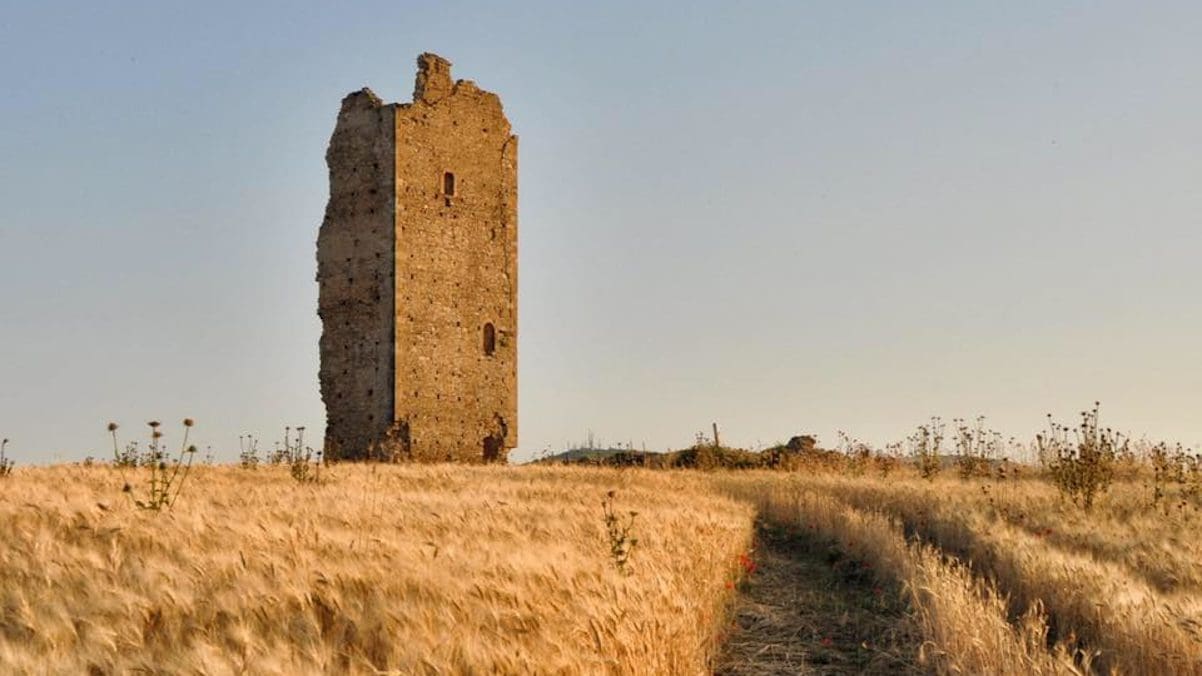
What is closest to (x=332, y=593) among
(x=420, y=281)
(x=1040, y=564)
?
(x=1040, y=564)

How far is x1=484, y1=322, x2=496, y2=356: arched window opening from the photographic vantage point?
95.4 ft

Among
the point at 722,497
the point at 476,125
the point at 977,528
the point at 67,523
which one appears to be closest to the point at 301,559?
the point at 67,523

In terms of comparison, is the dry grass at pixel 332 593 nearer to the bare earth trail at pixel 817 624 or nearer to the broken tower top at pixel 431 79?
the bare earth trail at pixel 817 624

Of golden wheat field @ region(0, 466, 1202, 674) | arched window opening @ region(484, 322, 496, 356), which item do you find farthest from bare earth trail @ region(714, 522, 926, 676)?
arched window opening @ region(484, 322, 496, 356)

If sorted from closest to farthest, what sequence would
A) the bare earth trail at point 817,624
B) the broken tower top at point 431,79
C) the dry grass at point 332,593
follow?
→ the dry grass at point 332,593 < the bare earth trail at point 817,624 < the broken tower top at point 431,79

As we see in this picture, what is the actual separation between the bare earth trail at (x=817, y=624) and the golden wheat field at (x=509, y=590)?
Result: 0.13 feet

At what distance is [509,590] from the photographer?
557 cm

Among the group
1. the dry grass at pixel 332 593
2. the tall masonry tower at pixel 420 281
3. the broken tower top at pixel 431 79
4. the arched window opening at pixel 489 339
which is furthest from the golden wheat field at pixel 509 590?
the broken tower top at pixel 431 79

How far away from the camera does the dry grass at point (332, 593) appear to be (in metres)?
4.87

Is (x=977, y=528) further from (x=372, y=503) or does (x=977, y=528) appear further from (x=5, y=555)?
(x=5, y=555)

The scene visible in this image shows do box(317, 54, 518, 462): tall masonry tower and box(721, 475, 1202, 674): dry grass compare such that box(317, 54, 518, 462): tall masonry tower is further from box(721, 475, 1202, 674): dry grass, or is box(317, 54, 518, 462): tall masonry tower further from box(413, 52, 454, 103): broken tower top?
box(721, 475, 1202, 674): dry grass

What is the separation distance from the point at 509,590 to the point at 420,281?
73.8 feet

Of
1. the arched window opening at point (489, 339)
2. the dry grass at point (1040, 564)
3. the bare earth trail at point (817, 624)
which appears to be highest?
the arched window opening at point (489, 339)

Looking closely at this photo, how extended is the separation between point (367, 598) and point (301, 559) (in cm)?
101
